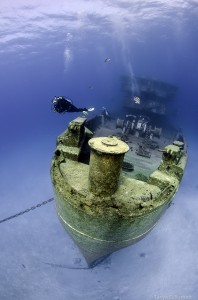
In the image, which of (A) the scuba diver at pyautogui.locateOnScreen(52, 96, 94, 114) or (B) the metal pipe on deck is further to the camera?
(A) the scuba diver at pyautogui.locateOnScreen(52, 96, 94, 114)

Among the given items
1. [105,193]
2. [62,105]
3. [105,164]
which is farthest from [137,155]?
[105,164]

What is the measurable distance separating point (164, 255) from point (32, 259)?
6.43 meters

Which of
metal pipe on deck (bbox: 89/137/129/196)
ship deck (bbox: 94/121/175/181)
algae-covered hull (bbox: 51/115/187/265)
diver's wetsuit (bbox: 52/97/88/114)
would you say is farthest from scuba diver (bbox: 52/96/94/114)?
metal pipe on deck (bbox: 89/137/129/196)

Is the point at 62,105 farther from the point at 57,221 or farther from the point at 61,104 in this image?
the point at 57,221

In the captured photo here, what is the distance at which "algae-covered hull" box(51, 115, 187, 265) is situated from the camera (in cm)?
540

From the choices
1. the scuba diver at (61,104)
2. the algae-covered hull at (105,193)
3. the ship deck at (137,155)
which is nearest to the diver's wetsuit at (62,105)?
the scuba diver at (61,104)

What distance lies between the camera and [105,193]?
566cm

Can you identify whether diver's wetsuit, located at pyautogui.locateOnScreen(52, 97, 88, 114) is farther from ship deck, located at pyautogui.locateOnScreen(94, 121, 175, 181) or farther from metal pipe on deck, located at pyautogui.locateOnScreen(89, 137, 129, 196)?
metal pipe on deck, located at pyautogui.locateOnScreen(89, 137, 129, 196)

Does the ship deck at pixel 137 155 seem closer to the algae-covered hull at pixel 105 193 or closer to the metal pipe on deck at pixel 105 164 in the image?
the algae-covered hull at pixel 105 193

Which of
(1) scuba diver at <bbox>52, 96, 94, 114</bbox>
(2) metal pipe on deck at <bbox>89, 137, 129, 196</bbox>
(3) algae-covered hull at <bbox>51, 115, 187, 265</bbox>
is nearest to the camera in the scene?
(2) metal pipe on deck at <bbox>89, 137, 129, 196</bbox>

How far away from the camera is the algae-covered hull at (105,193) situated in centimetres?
540

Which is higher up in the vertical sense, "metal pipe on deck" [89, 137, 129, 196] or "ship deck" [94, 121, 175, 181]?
"metal pipe on deck" [89, 137, 129, 196]

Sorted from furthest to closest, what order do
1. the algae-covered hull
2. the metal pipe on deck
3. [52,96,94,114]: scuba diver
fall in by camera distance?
[52,96,94,114]: scuba diver, the algae-covered hull, the metal pipe on deck

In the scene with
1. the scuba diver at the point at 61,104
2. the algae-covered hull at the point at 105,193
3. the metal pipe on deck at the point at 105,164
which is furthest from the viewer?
the scuba diver at the point at 61,104
